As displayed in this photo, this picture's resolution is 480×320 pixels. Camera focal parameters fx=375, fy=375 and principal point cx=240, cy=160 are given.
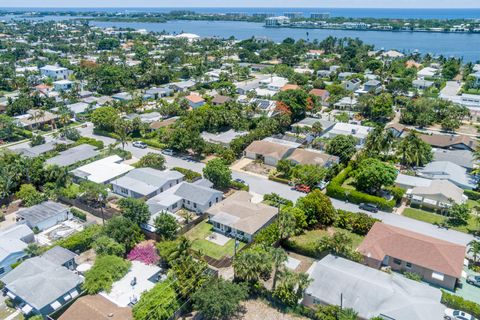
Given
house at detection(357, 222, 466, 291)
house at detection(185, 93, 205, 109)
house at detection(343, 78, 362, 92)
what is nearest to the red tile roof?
house at detection(357, 222, 466, 291)

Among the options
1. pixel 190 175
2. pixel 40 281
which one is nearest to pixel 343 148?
pixel 190 175

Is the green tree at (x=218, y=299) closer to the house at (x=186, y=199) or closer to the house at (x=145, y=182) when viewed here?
the house at (x=186, y=199)

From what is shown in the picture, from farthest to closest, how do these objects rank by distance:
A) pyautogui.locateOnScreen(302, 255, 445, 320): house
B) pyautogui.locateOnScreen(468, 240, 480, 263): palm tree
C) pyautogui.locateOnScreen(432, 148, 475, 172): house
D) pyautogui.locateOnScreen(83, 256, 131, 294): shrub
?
pyautogui.locateOnScreen(432, 148, 475, 172): house → pyautogui.locateOnScreen(468, 240, 480, 263): palm tree → pyautogui.locateOnScreen(83, 256, 131, 294): shrub → pyautogui.locateOnScreen(302, 255, 445, 320): house

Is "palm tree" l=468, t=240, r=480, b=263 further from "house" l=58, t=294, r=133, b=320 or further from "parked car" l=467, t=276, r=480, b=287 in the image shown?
"house" l=58, t=294, r=133, b=320

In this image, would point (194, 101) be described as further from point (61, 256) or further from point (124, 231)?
point (61, 256)

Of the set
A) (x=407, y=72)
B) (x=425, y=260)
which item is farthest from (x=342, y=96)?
(x=425, y=260)
